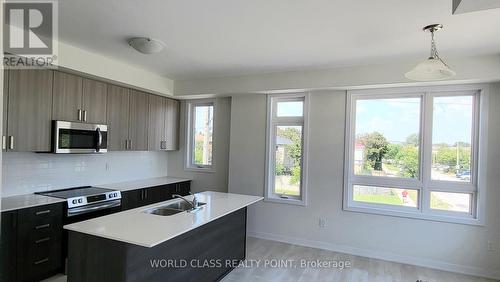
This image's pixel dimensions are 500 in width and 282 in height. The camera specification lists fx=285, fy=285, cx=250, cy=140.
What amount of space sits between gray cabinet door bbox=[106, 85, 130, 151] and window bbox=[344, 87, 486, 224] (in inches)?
127

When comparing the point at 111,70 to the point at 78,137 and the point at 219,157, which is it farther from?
the point at 219,157

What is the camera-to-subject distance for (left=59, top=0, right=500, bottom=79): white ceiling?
7.42ft

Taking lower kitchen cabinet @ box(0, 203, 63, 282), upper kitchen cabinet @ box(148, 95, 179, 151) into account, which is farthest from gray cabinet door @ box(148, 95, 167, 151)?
lower kitchen cabinet @ box(0, 203, 63, 282)

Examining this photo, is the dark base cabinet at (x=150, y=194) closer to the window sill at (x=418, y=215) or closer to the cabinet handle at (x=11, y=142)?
the cabinet handle at (x=11, y=142)

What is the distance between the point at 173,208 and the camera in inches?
117

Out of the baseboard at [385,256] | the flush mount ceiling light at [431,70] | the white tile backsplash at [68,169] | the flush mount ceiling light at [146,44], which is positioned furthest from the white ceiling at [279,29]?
the baseboard at [385,256]

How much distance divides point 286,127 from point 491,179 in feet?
8.63

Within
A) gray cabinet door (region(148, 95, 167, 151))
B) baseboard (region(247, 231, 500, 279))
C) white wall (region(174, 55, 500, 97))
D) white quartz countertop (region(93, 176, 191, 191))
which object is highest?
white wall (region(174, 55, 500, 97))

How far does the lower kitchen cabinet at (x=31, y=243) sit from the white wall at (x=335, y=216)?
8.12 ft

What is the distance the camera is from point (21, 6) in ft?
7.78

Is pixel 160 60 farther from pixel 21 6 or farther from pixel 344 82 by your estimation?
pixel 344 82

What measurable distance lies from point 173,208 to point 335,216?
7.63 feet

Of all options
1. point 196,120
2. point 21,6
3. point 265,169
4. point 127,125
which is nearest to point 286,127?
point 265,169

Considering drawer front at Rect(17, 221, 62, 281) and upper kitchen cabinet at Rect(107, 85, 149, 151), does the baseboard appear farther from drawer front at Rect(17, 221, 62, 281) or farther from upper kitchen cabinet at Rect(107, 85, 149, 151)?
drawer front at Rect(17, 221, 62, 281)
